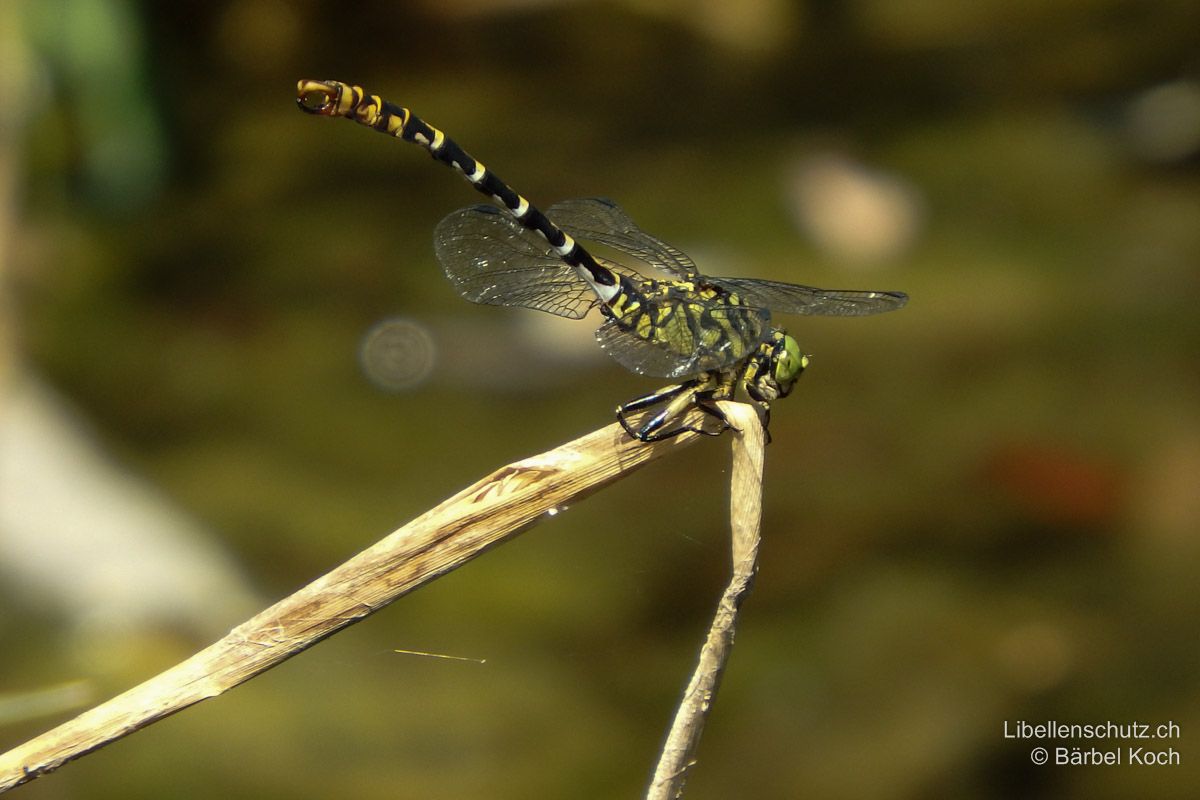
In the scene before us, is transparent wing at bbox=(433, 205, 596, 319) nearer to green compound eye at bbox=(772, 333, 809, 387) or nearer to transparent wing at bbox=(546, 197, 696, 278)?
transparent wing at bbox=(546, 197, 696, 278)

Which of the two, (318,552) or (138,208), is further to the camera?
(138,208)

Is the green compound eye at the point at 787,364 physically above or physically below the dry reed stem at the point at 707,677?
above

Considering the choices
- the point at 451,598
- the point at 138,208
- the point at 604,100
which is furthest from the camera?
the point at 604,100

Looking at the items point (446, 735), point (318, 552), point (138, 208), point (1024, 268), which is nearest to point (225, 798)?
point (446, 735)

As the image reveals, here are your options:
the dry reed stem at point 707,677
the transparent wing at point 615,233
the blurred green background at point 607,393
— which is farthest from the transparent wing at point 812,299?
the blurred green background at point 607,393

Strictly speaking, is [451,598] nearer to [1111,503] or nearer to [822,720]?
[822,720]

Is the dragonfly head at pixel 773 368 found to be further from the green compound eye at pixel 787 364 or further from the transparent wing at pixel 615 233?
the transparent wing at pixel 615 233

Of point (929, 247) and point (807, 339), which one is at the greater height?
point (929, 247)

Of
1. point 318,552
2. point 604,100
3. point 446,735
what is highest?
point 604,100

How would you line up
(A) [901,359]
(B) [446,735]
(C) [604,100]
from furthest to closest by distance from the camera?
(C) [604,100] → (A) [901,359] → (B) [446,735]
